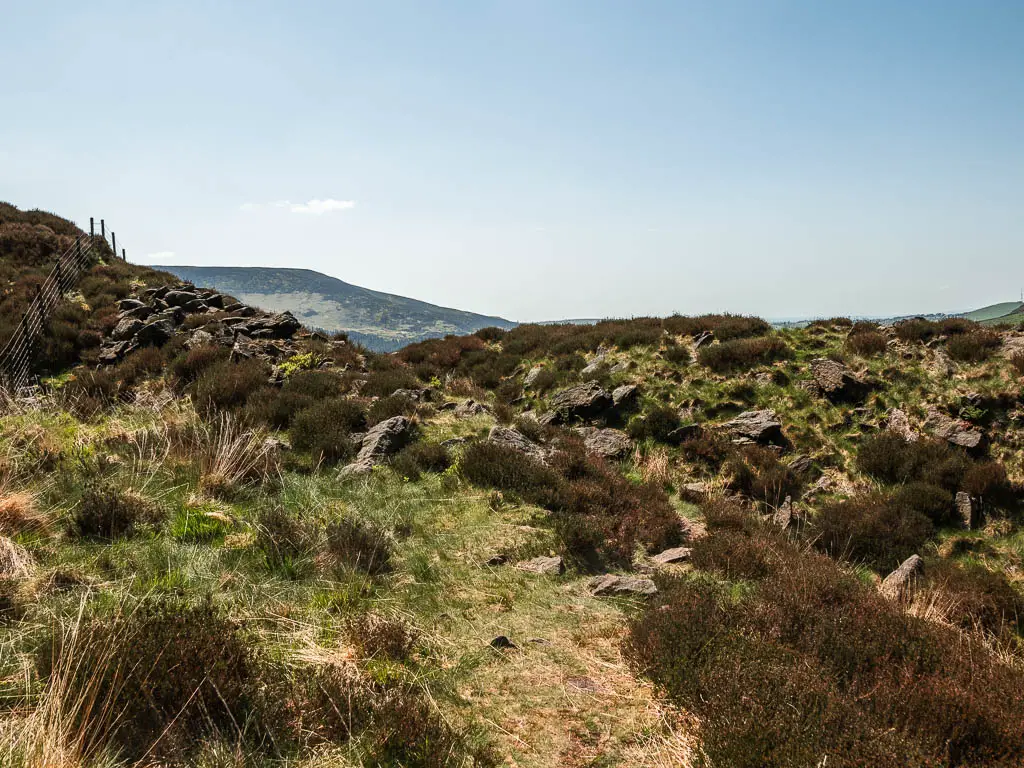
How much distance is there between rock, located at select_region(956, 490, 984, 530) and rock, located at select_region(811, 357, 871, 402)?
3.72 metres

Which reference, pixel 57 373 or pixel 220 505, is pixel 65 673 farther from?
pixel 57 373

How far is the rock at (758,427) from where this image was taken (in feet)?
38.8

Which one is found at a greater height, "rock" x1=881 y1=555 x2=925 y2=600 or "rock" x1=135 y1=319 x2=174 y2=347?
"rock" x1=135 y1=319 x2=174 y2=347

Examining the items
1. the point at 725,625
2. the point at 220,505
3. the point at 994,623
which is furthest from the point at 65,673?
the point at 994,623

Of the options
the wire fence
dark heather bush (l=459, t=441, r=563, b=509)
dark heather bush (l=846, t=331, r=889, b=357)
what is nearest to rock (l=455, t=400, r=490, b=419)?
dark heather bush (l=459, t=441, r=563, b=509)

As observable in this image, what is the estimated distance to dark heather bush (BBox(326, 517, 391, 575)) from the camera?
5180mm

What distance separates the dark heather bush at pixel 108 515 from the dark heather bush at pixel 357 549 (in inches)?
74.1

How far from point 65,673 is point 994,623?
9.47 m

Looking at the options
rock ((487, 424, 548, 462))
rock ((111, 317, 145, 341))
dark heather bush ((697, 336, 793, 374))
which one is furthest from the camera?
rock ((111, 317, 145, 341))

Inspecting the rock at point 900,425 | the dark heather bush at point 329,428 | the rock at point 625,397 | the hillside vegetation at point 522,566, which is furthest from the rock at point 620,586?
the rock at point 900,425

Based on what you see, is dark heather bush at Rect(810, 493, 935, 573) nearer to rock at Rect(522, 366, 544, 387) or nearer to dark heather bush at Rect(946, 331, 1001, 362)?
dark heather bush at Rect(946, 331, 1001, 362)

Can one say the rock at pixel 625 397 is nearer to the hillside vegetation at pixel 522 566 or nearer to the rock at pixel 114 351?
the hillside vegetation at pixel 522 566

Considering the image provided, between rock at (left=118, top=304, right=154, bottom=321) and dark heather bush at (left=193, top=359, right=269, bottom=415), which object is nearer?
dark heather bush at (left=193, top=359, right=269, bottom=415)

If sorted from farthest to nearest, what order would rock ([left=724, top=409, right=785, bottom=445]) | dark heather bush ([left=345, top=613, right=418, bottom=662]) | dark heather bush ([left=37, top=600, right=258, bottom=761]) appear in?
rock ([left=724, top=409, right=785, bottom=445]) → dark heather bush ([left=345, top=613, right=418, bottom=662]) → dark heather bush ([left=37, top=600, right=258, bottom=761])
